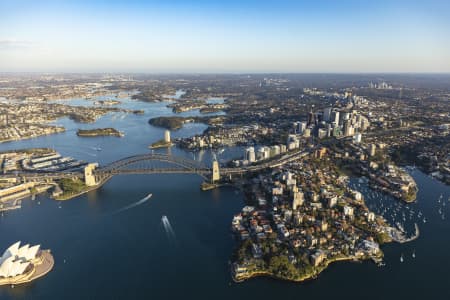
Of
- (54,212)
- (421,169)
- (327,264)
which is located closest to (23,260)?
(54,212)

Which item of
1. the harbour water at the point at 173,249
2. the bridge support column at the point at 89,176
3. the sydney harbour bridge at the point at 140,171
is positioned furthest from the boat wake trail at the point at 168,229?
the bridge support column at the point at 89,176

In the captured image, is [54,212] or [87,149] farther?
[87,149]

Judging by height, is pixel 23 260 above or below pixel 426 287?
above

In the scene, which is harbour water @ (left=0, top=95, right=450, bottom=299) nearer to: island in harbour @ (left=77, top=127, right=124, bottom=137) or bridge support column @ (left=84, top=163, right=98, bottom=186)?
bridge support column @ (left=84, top=163, right=98, bottom=186)

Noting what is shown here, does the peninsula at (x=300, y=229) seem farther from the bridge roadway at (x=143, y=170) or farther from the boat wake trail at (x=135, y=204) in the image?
the boat wake trail at (x=135, y=204)

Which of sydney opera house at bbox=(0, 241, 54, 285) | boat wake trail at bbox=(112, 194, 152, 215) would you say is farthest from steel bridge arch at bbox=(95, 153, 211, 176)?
sydney opera house at bbox=(0, 241, 54, 285)

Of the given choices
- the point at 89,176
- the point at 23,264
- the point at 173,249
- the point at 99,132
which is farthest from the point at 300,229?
the point at 99,132

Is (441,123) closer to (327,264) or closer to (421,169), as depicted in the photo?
(421,169)
